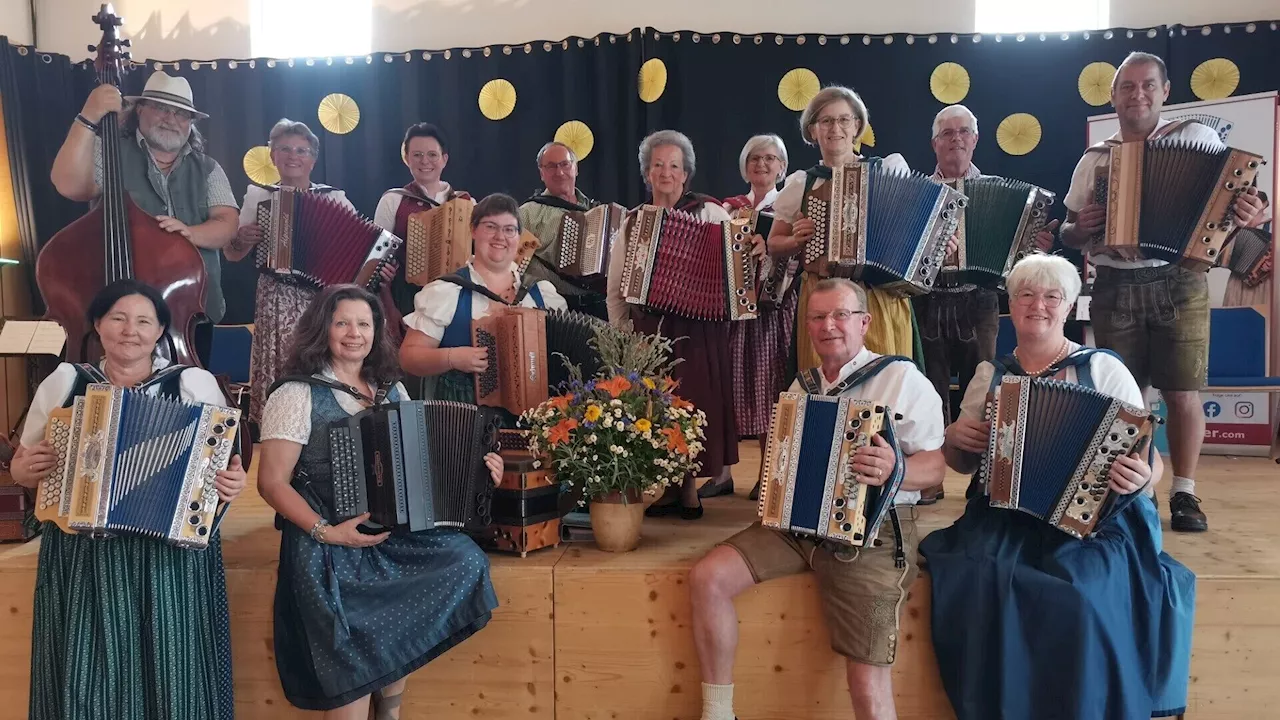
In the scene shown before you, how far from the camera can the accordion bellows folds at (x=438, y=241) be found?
3352 millimetres

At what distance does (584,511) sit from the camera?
2834 mm

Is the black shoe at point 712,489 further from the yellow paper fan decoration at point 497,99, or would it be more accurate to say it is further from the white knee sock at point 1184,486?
the yellow paper fan decoration at point 497,99

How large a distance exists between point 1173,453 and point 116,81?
12.4ft

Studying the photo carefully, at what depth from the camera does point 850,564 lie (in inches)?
81.2

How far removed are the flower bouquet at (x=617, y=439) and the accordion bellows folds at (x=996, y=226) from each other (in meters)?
1.00

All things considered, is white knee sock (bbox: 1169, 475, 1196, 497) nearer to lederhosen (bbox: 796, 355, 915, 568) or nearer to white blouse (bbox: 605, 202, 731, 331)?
lederhosen (bbox: 796, 355, 915, 568)

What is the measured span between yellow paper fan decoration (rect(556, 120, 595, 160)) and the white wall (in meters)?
0.65

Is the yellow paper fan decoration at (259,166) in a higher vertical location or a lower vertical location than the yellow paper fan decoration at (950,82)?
lower

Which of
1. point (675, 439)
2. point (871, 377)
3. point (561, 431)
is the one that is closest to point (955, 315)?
point (871, 377)

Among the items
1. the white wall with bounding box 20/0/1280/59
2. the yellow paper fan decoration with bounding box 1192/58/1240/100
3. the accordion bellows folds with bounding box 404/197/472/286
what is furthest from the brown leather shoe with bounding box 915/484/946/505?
the yellow paper fan decoration with bounding box 1192/58/1240/100

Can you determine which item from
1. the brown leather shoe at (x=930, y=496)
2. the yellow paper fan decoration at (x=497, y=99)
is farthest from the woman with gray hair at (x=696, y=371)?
the yellow paper fan decoration at (x=497, y=99)

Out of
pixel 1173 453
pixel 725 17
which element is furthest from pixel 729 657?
pixel 725 17

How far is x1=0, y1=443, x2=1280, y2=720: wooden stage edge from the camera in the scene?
7.24ft

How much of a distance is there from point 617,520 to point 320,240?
1.59 m
